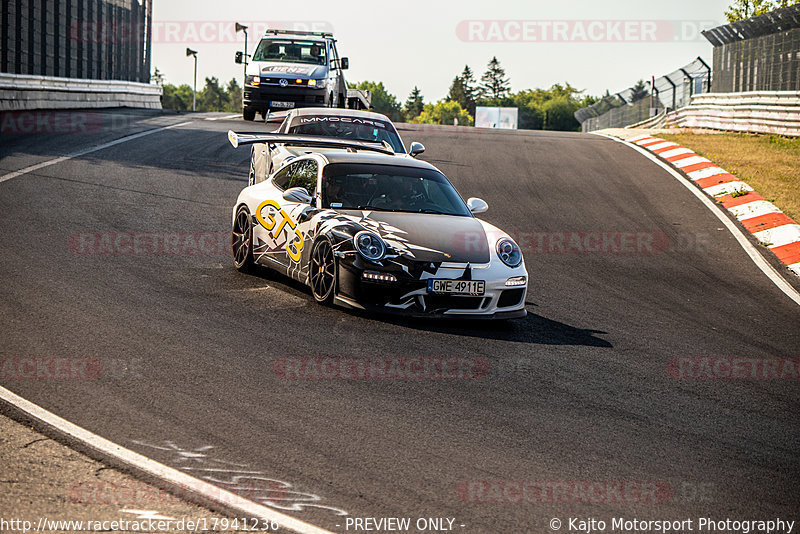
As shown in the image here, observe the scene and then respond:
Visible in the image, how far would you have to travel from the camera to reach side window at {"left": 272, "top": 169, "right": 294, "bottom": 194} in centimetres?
966

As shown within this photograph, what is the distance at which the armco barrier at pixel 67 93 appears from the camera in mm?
23719

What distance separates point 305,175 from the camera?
938 cm

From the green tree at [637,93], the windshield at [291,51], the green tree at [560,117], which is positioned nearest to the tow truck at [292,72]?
the windshield at [291,51]

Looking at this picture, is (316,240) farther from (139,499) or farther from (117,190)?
(117,190)

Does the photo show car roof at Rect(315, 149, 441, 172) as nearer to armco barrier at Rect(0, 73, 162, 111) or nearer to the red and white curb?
the red and white curb

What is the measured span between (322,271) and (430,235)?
1015mm

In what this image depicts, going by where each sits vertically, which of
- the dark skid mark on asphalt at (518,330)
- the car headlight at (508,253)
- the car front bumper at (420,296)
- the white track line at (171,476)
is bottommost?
the white track line at (171,476)

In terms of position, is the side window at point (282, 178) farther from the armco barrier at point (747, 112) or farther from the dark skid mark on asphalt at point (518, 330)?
the armco barrier at point (747, 112)

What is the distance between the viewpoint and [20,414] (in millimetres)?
5195

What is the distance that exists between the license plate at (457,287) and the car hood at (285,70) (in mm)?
16579

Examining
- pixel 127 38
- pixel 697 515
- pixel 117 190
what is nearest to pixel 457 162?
pixel 117 190

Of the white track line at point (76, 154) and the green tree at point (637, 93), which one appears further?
the green tree at point (637, 93)

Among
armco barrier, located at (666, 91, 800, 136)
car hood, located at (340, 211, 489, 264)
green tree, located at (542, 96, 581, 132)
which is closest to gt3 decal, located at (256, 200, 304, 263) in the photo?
car hood, located at (340, 211, 489, 264)

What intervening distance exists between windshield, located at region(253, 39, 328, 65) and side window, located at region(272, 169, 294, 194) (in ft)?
48.4
